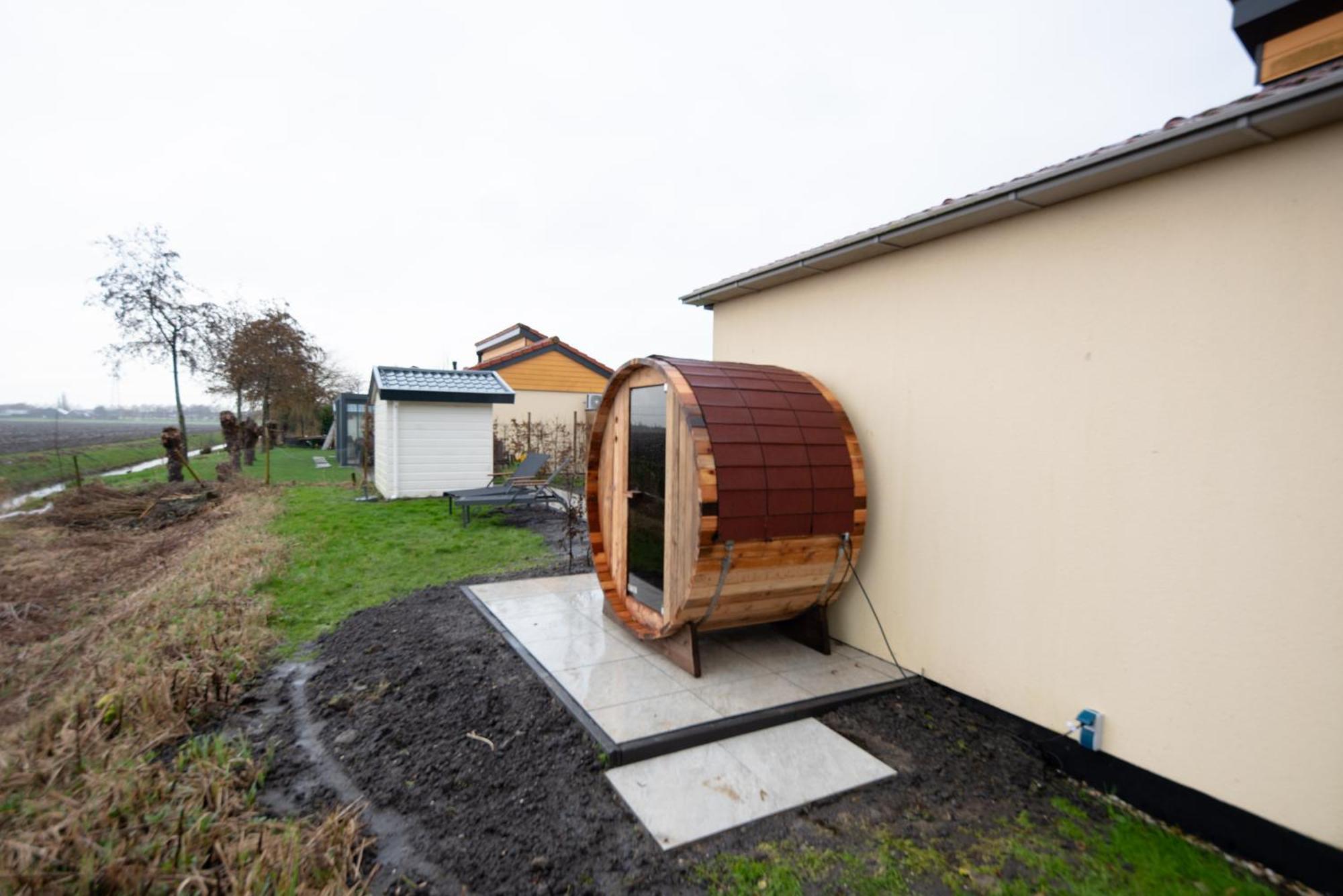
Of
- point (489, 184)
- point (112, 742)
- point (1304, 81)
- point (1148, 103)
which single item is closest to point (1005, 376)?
point (1304, 81)

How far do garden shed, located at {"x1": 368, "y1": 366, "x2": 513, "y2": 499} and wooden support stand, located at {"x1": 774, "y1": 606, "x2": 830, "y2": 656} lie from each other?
985 centimetres

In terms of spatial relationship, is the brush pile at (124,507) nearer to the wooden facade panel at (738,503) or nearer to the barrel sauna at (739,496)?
the barrel sauna at (739,496)

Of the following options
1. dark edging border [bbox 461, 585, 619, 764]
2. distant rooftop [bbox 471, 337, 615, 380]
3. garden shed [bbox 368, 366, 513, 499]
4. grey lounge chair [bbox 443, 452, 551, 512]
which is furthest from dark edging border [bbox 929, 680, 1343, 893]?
distant rooftop [bbox 471, 337, 615, 380]

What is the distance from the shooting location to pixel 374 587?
617cm

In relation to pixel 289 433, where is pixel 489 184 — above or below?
above

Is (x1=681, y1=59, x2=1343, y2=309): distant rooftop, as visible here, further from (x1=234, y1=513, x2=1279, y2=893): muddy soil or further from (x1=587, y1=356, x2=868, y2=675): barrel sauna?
(x1=234, y1=513, x2=1279, y2=893): muddy soil

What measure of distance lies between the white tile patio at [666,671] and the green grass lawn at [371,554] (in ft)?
5.52

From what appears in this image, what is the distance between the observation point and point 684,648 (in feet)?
12.8

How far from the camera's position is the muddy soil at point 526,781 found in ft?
7.37

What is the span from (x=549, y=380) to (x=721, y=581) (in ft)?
65.5

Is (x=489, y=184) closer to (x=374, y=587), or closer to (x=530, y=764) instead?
(x=374, y=587)

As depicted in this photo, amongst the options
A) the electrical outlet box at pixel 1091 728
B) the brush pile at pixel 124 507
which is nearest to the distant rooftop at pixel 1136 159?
the electrical outlet box at pixel 1091 728

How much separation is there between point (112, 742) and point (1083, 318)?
214 inches

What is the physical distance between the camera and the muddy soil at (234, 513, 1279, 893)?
2.25 metres
